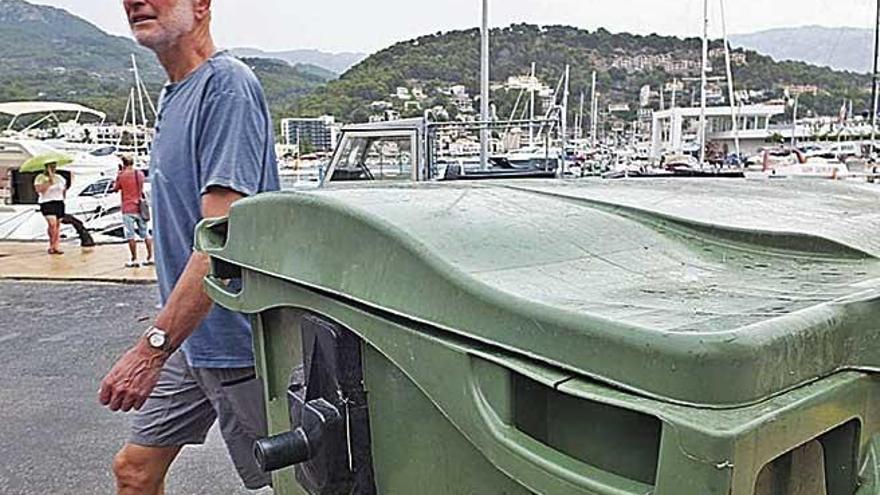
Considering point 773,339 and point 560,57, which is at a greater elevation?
point 560,57

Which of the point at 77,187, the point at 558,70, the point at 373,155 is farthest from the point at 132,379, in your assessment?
the point at 558,70

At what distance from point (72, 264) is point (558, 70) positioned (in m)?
28.5

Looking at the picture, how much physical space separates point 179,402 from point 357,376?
3.35ft

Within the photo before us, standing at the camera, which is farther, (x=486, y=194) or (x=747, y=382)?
(x=486, y=194)

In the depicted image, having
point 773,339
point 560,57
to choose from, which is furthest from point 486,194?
point 560,57

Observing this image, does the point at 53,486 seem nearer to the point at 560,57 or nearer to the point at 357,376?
the point at 357,376

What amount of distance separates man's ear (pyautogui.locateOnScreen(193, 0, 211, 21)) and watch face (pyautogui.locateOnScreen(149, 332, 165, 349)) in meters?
0.87

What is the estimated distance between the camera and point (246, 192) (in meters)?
2.17

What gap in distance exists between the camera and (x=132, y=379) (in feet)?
6.99

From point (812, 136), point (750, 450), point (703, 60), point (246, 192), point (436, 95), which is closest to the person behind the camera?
point (750, 450)

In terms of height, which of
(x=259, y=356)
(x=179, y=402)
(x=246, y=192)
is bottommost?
(x=179, y=402)

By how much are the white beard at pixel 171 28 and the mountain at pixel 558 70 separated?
12296 mm

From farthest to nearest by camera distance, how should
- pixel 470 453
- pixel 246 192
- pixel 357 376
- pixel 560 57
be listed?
pixel 560 57
pixel 246 192
pixel 357 376
pixel 470 453

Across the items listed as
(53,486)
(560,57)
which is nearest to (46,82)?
(560,57)
